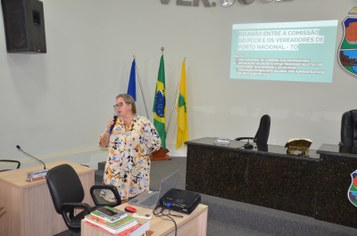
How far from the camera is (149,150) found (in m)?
2.96

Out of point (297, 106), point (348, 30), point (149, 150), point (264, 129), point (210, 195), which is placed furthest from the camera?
point (297, 106)

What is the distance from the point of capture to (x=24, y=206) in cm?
263

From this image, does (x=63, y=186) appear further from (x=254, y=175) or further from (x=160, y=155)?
(x=160, y=155)

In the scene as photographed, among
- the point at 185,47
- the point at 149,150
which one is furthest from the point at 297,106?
the point at 149,150

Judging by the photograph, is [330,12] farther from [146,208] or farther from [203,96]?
[146,208]

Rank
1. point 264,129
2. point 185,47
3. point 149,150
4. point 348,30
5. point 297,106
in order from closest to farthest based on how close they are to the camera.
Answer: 1. point 149,150
2. point 264,129
3. point 348,30
4. point 297,106
5. point 185,47

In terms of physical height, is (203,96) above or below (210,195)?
above

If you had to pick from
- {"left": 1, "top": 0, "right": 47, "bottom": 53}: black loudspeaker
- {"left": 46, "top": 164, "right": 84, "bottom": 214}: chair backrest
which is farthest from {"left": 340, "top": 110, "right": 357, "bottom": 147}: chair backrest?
{"left": 1, "top": 0, "right": 47, "bottom": 53}: black loudspeaker

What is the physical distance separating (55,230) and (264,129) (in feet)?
8.60

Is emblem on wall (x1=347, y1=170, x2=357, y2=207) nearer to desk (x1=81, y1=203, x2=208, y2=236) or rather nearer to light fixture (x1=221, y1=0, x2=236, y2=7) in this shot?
desk (x1=81, y1=203, x2=208, y2=236)

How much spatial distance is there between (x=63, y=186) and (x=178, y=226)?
1066 mm

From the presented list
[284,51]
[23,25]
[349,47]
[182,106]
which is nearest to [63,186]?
[23,25]

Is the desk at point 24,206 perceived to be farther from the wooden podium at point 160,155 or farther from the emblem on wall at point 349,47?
the emblem on wall at point 349,47

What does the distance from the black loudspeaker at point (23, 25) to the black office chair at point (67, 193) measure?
5.67 ft
